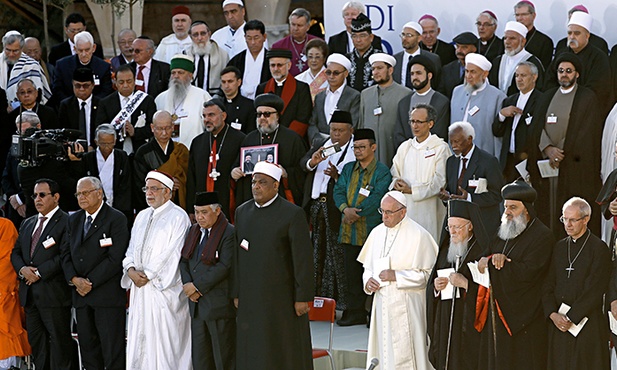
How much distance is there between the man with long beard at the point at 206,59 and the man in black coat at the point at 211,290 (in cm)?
282

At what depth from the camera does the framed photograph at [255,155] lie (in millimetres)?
11500

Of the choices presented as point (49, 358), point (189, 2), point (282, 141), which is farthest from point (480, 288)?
point (189, 2)

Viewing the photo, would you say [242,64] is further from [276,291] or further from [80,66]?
[276,291]

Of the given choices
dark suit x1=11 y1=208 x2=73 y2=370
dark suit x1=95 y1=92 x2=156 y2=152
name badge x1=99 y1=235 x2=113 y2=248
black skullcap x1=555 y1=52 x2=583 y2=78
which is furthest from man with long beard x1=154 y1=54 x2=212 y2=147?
black skullcap x1=555 y1=52 x2=583 y2=78

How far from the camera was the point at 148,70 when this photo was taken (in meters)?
13.2

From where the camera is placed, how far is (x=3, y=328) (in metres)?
11.6

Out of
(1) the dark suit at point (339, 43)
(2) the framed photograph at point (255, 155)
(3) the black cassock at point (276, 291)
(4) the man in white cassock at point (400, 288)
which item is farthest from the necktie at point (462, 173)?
(1) the dark suit at point (339, 43)

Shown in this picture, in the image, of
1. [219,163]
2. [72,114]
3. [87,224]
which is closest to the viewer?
[87,224]

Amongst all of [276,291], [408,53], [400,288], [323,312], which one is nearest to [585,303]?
[400,288]

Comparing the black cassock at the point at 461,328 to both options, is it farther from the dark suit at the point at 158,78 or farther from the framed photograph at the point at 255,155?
the dark suit at the point at 158,78

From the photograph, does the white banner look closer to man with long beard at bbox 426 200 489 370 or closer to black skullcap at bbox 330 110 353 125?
black skullcap at bbox 330 110 353 125

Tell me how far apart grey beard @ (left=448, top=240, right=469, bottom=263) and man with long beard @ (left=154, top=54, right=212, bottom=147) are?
12.0 feet

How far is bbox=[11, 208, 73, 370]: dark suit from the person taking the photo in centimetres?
1133

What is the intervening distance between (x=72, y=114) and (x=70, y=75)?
0.79 meters
